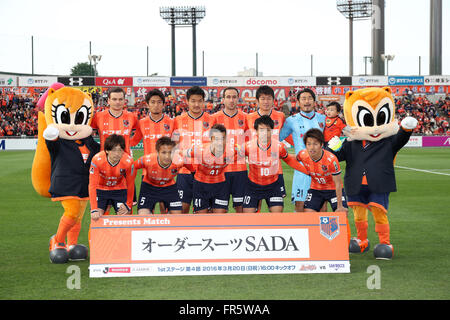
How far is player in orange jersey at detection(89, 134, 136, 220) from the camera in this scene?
5.64 meters

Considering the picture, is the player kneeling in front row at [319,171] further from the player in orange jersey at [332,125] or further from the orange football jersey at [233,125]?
the player in orange jersey at [332,125]

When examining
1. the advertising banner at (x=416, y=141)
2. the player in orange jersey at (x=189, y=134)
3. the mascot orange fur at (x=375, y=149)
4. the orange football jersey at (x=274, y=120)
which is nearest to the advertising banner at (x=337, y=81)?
the advertising banner at (x=416, y=141)

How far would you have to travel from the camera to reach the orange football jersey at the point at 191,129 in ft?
23.1

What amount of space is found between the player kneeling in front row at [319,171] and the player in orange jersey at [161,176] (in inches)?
56.6

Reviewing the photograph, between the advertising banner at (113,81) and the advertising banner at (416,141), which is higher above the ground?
the advertising banner at (113,81)

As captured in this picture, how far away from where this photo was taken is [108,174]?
579 cm

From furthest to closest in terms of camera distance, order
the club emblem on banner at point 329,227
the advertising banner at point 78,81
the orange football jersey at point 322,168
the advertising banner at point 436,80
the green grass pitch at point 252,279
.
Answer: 1. the advertising banner at point 436,80
2. the advertising banner at point 78,81
3. the orange football jersey at point 322,168
4. the club emblem on banner at point 329,227
5. the green grass pitch at point 252,279

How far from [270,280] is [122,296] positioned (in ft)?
4.64

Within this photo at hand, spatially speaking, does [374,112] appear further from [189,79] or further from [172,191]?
[189,79]

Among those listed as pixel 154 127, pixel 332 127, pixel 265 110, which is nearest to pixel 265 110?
pixel 265 110

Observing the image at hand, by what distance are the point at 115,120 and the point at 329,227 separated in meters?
3.35

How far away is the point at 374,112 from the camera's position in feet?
19.4

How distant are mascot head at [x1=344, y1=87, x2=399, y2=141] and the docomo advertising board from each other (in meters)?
1.33
